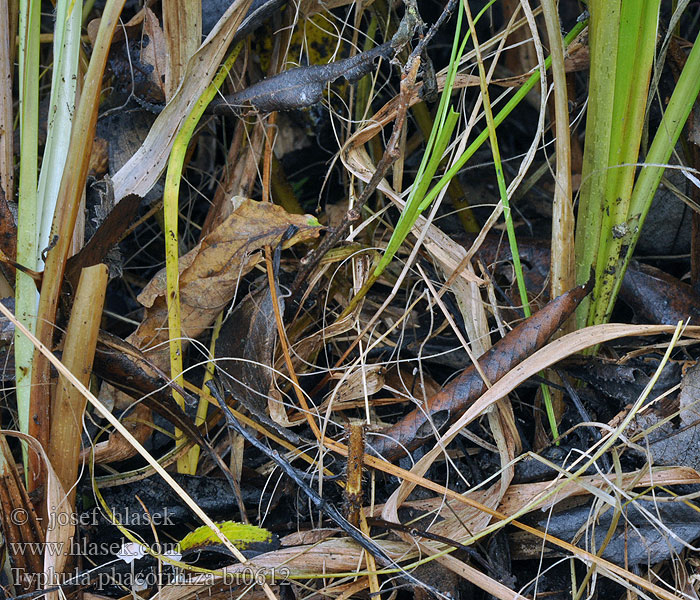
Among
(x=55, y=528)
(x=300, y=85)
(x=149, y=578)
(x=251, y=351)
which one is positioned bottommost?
(x=149, y=578)

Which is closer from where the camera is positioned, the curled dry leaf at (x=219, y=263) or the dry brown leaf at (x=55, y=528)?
the dry brown leaf at (x=55, y=528)

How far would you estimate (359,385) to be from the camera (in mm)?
815

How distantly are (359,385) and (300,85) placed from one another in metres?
0.41

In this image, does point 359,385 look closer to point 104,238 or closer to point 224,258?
point 224,258

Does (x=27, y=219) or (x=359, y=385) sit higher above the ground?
(x=27, y=219)

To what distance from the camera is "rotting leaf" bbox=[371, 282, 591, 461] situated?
0.74 metres

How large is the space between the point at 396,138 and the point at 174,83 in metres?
0.37

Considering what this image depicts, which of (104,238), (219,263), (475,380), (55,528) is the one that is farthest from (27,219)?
(475,380)

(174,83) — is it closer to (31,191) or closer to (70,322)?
(31,191)

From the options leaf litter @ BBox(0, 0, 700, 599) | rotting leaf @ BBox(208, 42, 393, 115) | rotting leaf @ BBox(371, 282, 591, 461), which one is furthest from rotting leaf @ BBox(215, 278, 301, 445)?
rotting leaf @ BBox(208, 42, 393, 115)

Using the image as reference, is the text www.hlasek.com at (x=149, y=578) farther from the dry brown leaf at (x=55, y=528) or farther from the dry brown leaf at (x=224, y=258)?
the dry brown leaf at (x=224, y=258)

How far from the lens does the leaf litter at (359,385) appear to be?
2.28ft

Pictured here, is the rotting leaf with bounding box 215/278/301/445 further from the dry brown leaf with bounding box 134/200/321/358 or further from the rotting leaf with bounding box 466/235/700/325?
the rotting leaf with bounding box 466/235/700/325

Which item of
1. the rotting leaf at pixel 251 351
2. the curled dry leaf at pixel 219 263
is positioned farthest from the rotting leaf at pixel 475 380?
the curled dry leaf at pixel 219 263
